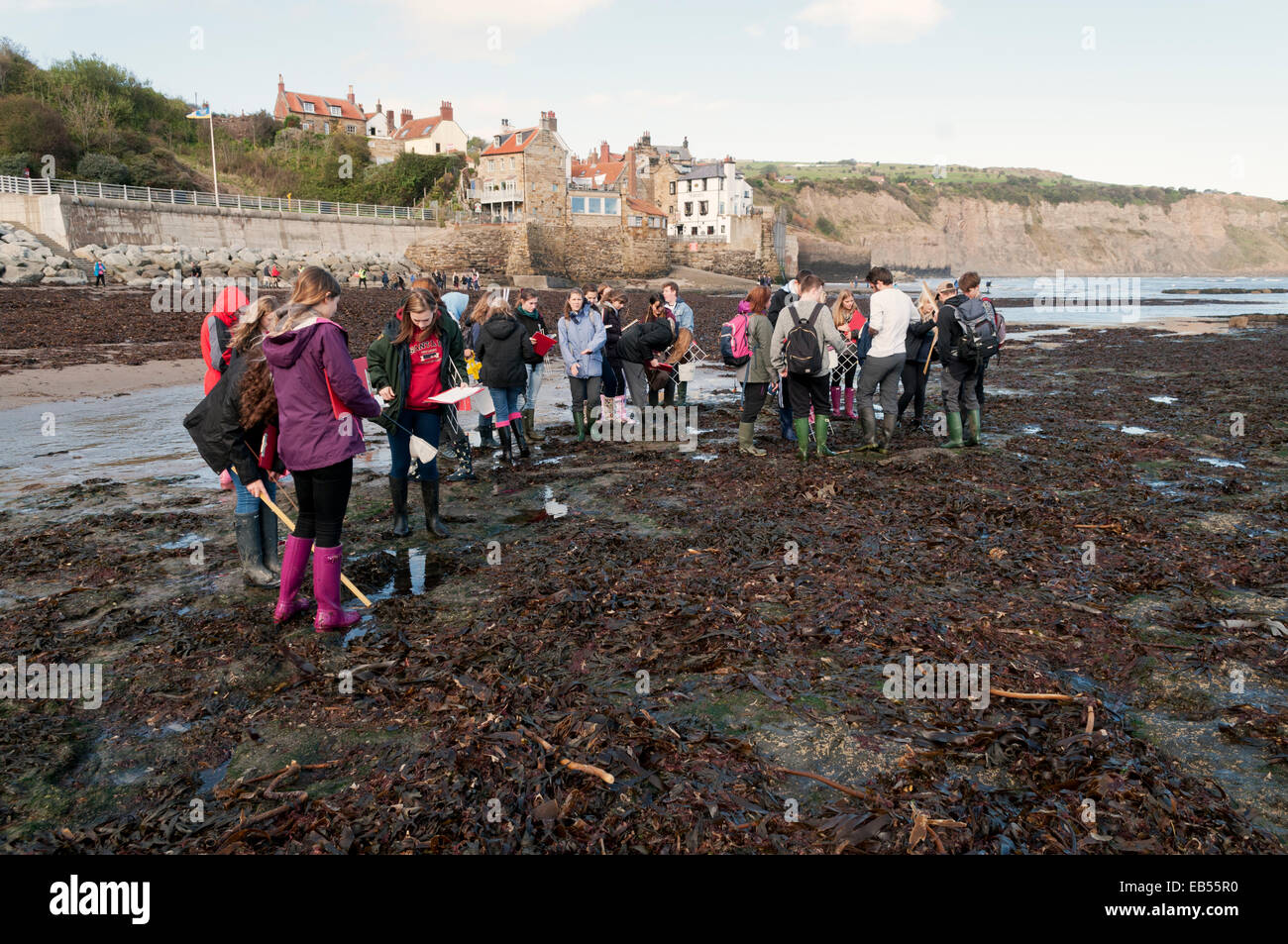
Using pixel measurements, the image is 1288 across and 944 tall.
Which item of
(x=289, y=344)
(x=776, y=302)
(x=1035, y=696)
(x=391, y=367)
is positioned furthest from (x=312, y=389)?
(x=776, y=302)

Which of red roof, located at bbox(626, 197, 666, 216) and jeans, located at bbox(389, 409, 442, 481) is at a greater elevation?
red roof, located at bbox(626, 197, 666, 216)

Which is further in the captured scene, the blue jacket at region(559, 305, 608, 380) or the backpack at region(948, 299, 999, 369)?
the blue jacket at region(559, 305, 608, 380)

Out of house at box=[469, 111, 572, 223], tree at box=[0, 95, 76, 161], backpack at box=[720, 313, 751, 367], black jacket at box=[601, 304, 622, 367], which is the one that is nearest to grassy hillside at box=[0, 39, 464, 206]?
tree at box=[0, 95, 76, 161]

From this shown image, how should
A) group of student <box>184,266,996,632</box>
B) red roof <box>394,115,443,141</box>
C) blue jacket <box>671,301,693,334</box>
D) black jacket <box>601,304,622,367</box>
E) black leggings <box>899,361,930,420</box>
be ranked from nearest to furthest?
1. group of student <box>184,266,996,632</box>
2. black leggings <box>899,361,930,420</box>
3. black jacket <box>601,304,622,367</box>
4. blue jacket <box>671,301,693,334</box>
5. red roof <box>394,115,443,141</box>

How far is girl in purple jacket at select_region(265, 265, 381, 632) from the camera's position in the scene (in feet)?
17.1

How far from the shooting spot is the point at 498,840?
3564 mm

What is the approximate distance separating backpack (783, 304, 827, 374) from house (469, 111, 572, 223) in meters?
62.5

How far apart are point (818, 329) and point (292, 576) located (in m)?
6.95

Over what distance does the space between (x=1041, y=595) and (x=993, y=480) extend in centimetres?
372

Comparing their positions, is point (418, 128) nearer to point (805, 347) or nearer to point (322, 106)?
point (322, 106)

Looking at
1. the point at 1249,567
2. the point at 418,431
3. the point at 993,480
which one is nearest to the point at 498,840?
the point at 418,431

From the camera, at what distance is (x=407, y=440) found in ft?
25.3

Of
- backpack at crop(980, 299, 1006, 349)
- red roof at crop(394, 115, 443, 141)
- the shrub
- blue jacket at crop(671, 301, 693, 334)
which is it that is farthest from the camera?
red roof at crop(394, 115, 443, 141)

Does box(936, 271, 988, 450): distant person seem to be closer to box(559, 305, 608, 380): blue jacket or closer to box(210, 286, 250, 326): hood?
box(559, 305, 608, 380): blue jacket
